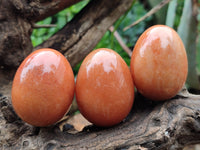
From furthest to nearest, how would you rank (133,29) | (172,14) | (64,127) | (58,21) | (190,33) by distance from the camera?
1. (133,29)
2. (58,21)
3. (172,14)
4. (190,33)
5. (64,127)

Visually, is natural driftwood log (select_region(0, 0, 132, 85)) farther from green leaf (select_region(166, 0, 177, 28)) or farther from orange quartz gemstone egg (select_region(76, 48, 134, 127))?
green leaf (select_region(166, 0, 177, 28))

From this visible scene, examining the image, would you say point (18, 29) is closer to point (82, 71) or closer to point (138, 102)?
point (82, 71)

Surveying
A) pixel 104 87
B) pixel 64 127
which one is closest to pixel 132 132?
pixel 104 87

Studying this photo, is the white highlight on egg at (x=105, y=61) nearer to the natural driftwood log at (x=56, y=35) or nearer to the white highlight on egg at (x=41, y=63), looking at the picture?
the white highlight on egg at (x=41, y=63)

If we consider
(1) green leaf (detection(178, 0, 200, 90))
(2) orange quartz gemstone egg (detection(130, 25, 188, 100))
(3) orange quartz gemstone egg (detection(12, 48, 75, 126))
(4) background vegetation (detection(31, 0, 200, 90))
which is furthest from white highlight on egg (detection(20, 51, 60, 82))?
(1) green leaf (detection(178, 0, 200, 90))

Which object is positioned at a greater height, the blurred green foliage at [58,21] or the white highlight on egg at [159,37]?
the blurred green foliage at [58,21]

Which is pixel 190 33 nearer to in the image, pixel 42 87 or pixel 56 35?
pixel 56 35

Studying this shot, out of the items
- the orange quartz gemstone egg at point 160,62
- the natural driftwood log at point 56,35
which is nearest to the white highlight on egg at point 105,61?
the orange quartz gemstone egg at point 160,62
